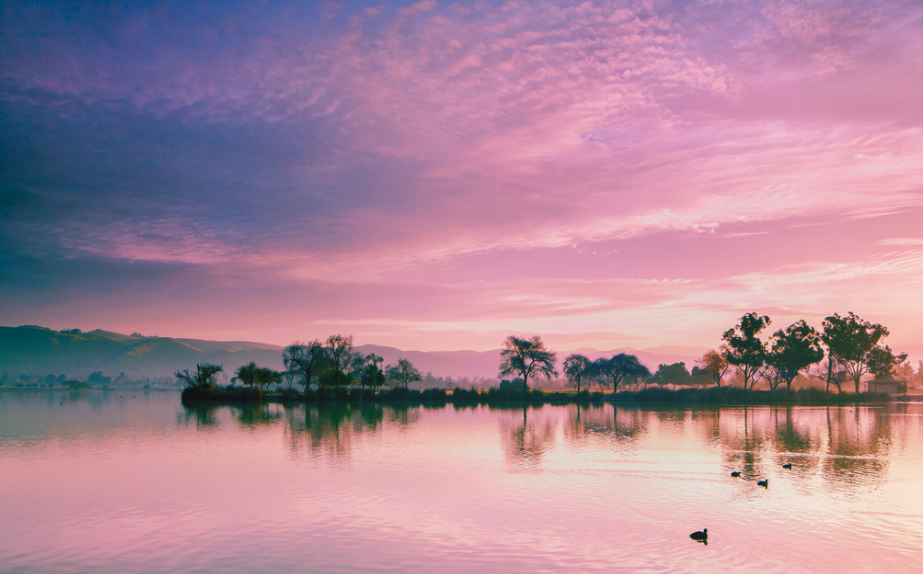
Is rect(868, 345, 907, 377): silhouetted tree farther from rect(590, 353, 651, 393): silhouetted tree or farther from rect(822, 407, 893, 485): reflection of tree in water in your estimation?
rect(822, 407, 893, 485): reflection of tree in water

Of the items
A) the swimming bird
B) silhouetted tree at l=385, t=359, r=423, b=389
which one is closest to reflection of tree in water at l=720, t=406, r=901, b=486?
the swimming bird

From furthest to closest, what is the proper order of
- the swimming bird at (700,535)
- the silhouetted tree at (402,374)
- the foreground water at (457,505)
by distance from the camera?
the silhouetted tree at (402,374), the swimming bird at (700,535), the foreground water at (457,505)

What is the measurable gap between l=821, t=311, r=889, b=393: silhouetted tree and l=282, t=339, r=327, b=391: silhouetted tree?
8949cm

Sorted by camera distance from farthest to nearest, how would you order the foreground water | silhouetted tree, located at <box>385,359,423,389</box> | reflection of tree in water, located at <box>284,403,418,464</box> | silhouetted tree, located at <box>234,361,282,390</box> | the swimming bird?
silhouetted tree, located at <box>385,359,423,389</box>, silhouetted tree, located at <box>234,361,282,390</box>, reflection of tree in water, located at <box>284,403,418,464</box>, the swimming bird, the foreground water

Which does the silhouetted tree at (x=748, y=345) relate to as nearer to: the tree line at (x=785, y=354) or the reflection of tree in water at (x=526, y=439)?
the tree line at (x=785, y=354)

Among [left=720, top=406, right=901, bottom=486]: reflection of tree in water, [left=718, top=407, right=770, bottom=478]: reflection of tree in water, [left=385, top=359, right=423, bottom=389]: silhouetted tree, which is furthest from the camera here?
[left=385, top=359, right=423, bottom=389]: silhouetted tree

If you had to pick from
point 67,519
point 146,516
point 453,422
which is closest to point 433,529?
point 146,516

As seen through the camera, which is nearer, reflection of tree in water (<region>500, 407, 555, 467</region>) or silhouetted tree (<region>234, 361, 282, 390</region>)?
reflection of tree in water (<region>500, 407, 555, 467</region>)

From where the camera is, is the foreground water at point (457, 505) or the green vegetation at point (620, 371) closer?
the foreground water at point (457, 505)

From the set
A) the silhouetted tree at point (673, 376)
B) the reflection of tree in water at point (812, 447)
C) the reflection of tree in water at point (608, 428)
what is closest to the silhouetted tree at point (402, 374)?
the silhouetted tree at point (673, 376)

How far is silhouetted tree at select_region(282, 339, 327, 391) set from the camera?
97856 millimetres

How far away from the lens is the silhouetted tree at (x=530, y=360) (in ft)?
345

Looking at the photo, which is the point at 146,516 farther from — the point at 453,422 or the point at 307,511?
the point at 453,422

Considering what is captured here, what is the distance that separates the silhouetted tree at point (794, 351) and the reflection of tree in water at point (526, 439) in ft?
211
